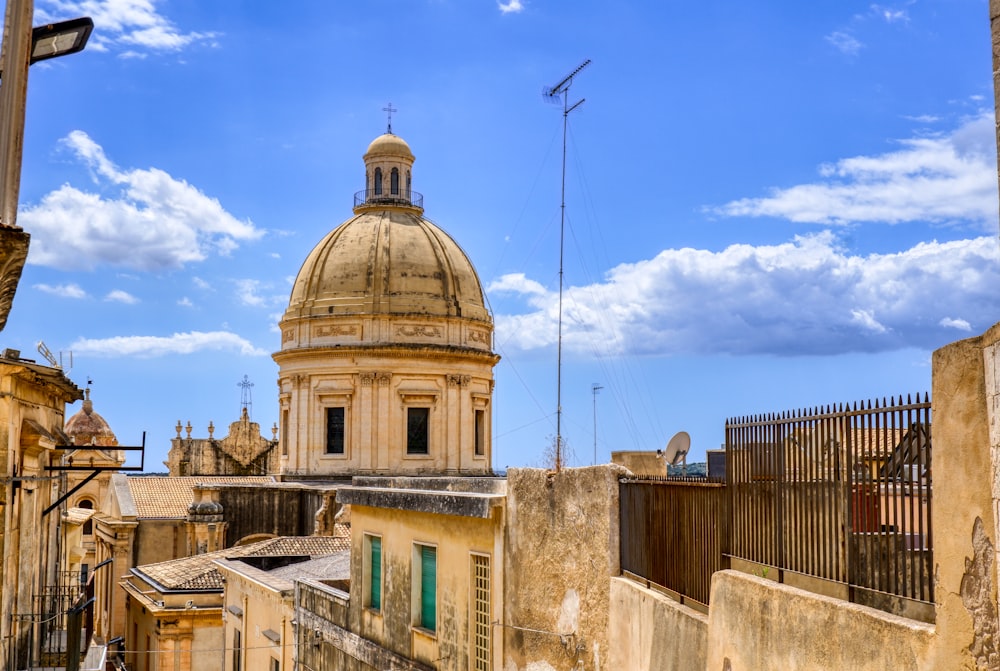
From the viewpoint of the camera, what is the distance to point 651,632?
9.15 m

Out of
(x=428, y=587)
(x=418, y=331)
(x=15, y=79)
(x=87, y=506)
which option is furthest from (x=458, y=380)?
(x=15, y=79)

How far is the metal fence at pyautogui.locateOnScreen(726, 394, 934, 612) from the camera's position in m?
6.05

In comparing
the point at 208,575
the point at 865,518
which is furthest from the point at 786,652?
the point at 208,575

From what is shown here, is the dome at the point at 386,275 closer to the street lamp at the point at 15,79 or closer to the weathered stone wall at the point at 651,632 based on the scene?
the street lamp at the point at 15,79

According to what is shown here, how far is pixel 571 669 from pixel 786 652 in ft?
14.7

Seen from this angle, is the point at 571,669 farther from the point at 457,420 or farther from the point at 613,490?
the point at 457,420

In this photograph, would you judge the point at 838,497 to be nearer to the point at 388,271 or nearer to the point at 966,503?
the point at 966,503

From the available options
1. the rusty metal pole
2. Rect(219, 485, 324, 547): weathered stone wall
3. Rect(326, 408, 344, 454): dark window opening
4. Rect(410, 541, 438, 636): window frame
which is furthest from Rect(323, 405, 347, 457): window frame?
the rusty metal pole

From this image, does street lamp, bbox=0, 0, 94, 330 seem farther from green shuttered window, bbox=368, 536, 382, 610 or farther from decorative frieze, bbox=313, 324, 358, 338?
decorative frieze, bbox=313, 324, 358, 338

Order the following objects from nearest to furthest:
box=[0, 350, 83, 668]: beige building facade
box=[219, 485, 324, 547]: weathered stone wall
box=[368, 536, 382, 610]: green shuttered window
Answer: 1. box=[0, 350, 83, 668]: beige building facade
2. box=[368, 536, 382, 610]: green shuttered window
3. box=[219, 485, 324, 547]: weathered stone wall

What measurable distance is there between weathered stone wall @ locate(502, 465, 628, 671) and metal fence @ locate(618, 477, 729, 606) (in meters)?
0.30

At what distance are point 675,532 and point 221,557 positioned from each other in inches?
849

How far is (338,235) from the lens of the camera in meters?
40.7

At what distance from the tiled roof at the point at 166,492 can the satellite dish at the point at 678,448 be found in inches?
1179
